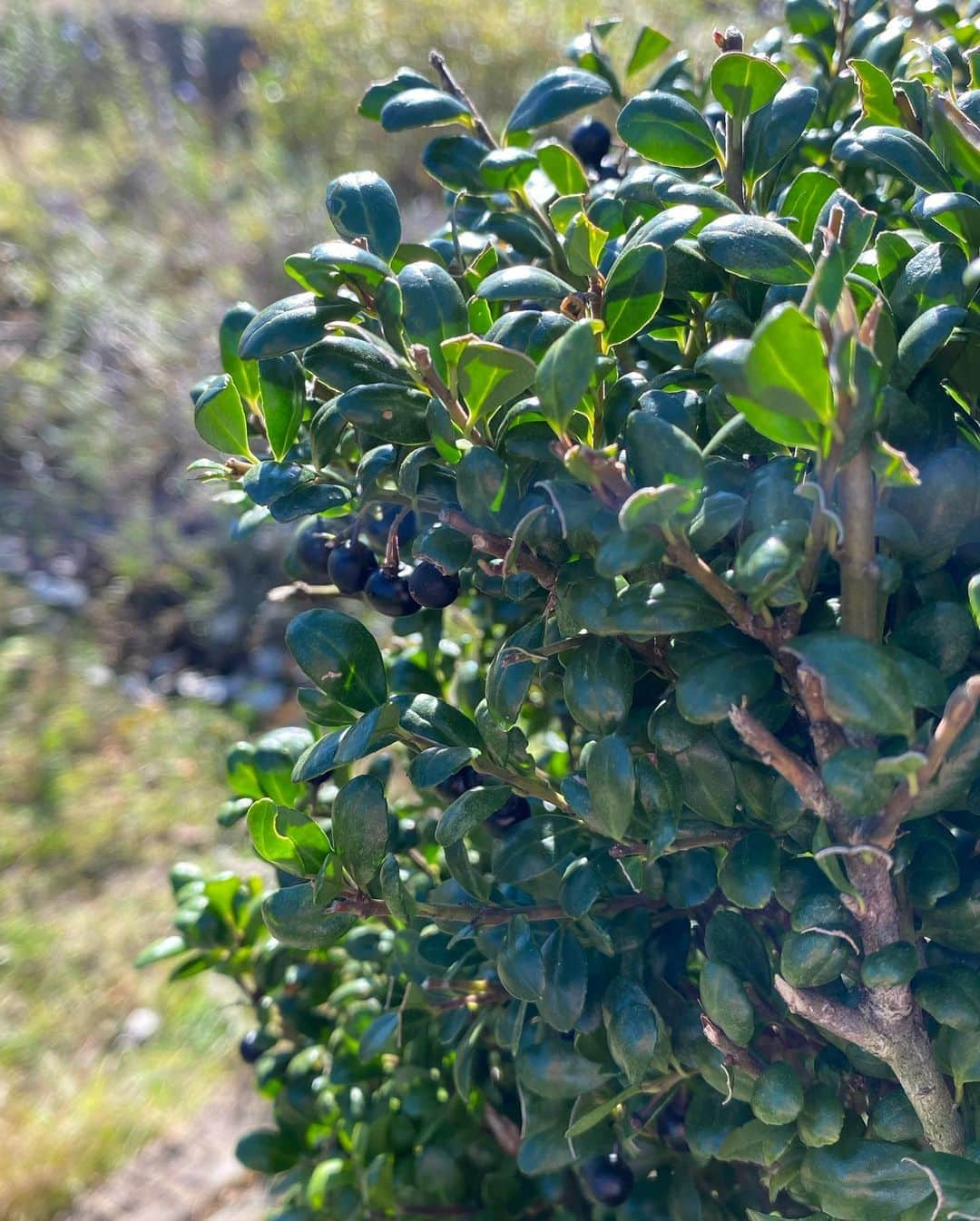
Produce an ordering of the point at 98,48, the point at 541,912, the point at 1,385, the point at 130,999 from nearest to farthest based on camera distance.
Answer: the point at 541,912 < the point at 130,999 < the point at 1,385 < the point at 98,48


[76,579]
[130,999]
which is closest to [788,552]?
[130,999]

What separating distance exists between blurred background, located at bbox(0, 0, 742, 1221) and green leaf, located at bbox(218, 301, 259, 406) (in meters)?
1.97

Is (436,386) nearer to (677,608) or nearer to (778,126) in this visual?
(677,608)

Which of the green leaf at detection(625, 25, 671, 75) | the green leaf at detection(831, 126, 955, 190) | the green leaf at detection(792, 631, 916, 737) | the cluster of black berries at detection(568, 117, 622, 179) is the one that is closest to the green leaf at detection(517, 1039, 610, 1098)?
the green leaf at detection(792, 631, 916, 737)

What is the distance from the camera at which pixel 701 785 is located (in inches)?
30.7

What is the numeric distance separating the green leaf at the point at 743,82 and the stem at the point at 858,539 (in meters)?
0.37

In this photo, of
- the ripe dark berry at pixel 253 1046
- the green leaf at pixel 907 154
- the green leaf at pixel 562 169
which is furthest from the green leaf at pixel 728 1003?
the ripe dark berry at pixel 253 1046

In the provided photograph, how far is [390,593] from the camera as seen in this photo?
3.15ft

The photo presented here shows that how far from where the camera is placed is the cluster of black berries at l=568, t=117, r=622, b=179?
1.26 metres

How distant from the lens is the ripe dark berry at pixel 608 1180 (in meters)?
1.07

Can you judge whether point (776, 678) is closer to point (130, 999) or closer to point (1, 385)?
point (130, 999)

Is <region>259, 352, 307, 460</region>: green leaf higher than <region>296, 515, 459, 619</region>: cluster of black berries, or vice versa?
<region>259, 352, 307, 460</region>: green leaf

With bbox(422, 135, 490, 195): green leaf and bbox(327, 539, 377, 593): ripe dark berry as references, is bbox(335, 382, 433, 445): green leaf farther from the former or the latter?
bbox(422, 135, 490, 195): green leaf

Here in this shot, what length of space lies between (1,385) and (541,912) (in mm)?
4691
